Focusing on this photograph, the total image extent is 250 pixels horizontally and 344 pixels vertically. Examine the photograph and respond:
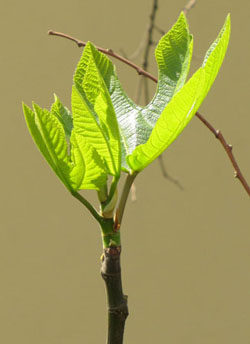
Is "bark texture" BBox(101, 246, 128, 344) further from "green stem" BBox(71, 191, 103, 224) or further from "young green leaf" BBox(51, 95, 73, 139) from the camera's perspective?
"young green leaf" BBox(51, 95, 73, 139)

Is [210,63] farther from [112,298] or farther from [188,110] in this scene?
[112,298]

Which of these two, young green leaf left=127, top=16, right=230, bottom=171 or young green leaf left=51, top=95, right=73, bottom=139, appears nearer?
young green leaf left=127, top=16, right=230, bottom=171

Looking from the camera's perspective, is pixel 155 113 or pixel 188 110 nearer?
pixel 188 110

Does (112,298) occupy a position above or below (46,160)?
below

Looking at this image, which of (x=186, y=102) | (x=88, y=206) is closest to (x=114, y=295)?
(x=88, y=206)

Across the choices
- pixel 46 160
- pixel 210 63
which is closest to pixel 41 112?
pixel 46 160

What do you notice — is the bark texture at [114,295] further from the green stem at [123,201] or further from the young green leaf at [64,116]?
the young green leaf at [64,116]

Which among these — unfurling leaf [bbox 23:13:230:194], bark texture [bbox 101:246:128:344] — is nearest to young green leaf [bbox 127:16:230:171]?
unfurling leaf [bbox 23:13:230:194]

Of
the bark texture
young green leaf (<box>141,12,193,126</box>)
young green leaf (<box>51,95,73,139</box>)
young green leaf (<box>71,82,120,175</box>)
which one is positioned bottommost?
the bark texture

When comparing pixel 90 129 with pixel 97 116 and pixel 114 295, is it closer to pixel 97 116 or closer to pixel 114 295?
pixel 97 116

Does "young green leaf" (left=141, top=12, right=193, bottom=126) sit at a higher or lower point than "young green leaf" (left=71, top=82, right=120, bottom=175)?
higher
